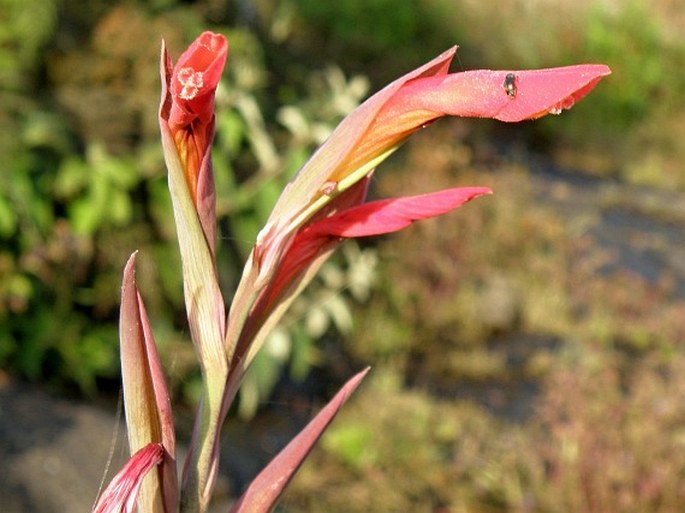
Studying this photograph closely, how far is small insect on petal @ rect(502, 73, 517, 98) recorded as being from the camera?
467 millimetres

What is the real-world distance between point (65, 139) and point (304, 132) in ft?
2.62

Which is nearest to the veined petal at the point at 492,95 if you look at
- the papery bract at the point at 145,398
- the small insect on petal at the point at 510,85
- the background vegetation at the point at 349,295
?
the small insect on petal at the point at 510,85

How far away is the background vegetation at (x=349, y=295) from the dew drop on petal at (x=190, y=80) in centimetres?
117

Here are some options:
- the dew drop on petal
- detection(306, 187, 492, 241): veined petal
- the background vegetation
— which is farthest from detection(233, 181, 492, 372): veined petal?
the background vegetation

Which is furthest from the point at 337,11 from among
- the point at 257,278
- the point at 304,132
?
the point at 257,278

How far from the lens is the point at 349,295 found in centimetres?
483

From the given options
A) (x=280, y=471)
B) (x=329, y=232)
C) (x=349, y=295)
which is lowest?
(x=349, y=295)

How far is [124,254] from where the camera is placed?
3.43 meters

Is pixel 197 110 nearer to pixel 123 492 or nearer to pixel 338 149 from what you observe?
pixel 338 149

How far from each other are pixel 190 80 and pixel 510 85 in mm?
144

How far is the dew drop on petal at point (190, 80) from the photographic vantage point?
48cm

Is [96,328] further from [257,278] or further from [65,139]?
[257,278]

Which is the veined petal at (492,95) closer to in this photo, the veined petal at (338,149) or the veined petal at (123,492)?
the veined petal at (338,149)

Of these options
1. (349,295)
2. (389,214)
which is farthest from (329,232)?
(349,295)
